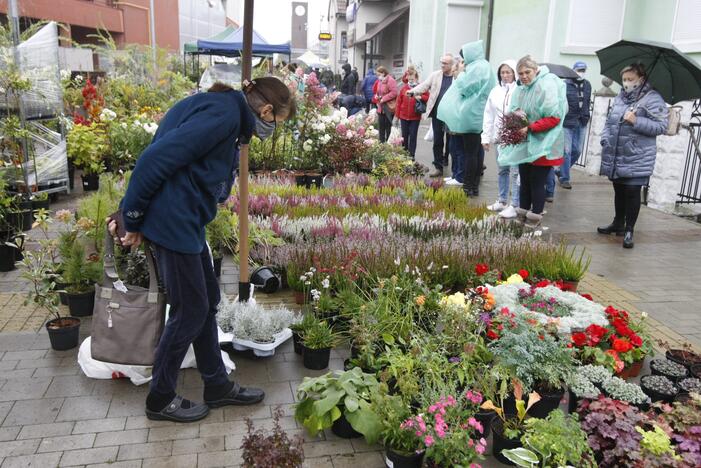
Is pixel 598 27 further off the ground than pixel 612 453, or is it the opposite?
pixel 598 27

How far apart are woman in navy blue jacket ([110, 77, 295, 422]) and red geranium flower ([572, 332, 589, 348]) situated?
7.57 feet

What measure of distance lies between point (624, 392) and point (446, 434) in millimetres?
1247

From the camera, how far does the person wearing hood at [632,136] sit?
6766 mm

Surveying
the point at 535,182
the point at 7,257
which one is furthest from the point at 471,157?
the point at 7,257

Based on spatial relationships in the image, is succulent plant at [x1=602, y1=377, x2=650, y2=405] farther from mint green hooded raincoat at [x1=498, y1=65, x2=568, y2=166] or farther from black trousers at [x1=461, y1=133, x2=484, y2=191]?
black trousers at [x1=461, y1=133, x2=484, y2=191]

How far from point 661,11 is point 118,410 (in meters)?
13.9

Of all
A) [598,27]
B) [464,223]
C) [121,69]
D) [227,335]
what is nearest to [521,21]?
[598,27]

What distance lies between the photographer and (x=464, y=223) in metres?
6.29

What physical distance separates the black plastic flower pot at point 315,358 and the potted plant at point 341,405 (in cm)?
56

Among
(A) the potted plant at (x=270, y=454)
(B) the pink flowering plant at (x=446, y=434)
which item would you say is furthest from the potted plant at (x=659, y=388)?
(A) the potted plant at (x=270, y=454)

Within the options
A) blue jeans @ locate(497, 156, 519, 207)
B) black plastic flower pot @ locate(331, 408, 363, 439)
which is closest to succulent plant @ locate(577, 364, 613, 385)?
black plastic flower pot @ locate(331, 408, 363, 439)

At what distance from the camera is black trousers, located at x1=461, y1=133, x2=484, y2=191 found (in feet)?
30.7

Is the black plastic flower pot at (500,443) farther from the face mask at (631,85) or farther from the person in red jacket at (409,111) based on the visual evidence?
the person in red jacket at (409,111)

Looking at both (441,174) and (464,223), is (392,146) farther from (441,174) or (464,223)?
(464,223)
